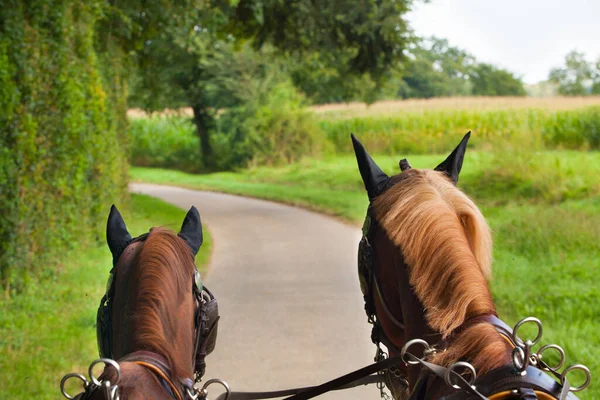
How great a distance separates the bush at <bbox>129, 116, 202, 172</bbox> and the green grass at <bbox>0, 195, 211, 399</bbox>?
29536 millimetres

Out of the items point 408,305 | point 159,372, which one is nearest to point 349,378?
point 408,305

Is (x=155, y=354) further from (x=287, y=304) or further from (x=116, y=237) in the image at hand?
(x=287, y=304)

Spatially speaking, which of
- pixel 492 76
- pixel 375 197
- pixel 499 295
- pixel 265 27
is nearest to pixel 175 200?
pixel 265 27

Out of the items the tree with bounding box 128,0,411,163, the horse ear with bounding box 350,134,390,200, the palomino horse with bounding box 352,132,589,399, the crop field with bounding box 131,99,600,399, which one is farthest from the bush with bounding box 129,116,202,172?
the palomino horse with bounding box 352,132,589,399

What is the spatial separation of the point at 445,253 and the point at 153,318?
104cm

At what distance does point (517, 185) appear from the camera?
16.9 metres

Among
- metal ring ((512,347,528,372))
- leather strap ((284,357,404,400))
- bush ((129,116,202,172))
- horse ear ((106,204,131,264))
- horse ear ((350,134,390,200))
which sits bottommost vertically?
bush ((129,116,202,172))

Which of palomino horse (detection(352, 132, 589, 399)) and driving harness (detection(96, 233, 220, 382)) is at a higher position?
palomino horse (detection(352, 132, 589, 399))

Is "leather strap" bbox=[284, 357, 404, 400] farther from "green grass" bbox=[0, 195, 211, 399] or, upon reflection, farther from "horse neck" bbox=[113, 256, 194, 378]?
"green grass" bbox=[0, 195, 211, 399]

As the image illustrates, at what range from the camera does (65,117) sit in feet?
30.9

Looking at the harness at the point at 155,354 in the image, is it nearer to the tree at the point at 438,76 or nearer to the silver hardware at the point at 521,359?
the silver hardware at the point at 521,359

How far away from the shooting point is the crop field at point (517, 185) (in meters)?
7.86

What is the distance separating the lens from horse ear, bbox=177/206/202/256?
121 inches

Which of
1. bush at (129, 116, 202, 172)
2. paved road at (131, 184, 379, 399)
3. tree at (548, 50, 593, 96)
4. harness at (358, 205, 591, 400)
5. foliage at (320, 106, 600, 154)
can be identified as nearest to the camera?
harness at (358, 205, 591, 400)
